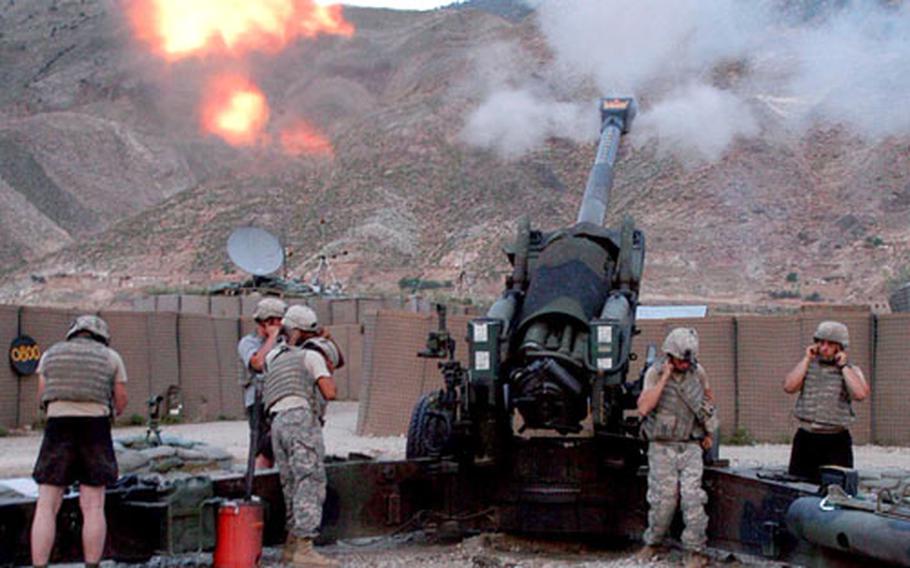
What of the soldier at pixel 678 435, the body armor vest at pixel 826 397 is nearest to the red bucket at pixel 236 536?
the soldier at pixel 678 435

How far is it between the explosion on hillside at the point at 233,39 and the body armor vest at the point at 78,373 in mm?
72538

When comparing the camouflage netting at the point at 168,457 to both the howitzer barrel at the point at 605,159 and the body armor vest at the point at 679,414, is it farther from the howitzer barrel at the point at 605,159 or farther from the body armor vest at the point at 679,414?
the body armor vest at the point at 679,414

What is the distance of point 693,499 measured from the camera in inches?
297

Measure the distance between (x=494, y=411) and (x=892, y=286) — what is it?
3110 centimetres

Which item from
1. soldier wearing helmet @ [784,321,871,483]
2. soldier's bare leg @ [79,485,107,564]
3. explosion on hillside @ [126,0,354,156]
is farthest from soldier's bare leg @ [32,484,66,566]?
explosion on hillside @ [126,0,354,156]

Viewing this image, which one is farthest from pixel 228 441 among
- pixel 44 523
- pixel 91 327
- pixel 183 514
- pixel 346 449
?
pixel 44 523

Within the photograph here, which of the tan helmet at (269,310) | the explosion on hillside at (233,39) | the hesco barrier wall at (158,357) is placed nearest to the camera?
the tan helmet at (269,310)

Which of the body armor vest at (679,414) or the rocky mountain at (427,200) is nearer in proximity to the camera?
the body armor vest at (679,414)

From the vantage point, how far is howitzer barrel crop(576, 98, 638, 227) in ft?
33.9

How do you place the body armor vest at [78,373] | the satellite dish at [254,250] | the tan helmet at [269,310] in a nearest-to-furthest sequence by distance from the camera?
the body armor vest at [78,373] → the tan helmet at [269,310] → the satellite dish at [254,250]

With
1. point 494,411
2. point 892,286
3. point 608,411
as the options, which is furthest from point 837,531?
point 892,286

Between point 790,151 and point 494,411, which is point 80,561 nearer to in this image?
point 494,411

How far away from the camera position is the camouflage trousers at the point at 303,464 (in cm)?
762

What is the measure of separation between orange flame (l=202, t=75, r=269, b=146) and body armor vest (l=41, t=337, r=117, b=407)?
74673 millimetres
